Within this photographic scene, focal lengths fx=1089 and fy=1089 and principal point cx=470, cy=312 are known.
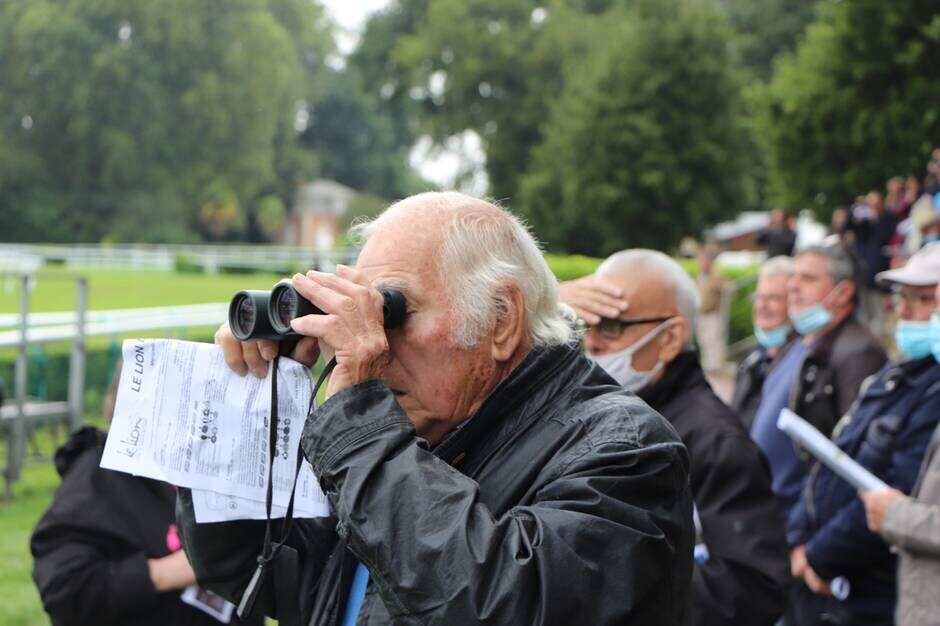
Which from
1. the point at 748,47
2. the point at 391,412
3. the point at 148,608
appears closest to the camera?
the point at 391,412

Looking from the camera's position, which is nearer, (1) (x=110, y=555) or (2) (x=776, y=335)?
(1) (x=110, y=555)

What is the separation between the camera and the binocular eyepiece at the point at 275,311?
1.94 meters

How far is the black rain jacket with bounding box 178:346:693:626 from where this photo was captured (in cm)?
174

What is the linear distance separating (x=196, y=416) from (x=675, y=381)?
184 centimetres

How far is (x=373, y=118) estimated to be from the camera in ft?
269

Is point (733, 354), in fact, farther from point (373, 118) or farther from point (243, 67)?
point (373, 118)

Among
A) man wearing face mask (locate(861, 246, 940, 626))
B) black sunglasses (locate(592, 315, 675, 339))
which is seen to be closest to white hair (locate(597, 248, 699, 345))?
black sunglasses (locate(592, 315, 675, 339))

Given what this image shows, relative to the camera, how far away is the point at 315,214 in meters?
83.6

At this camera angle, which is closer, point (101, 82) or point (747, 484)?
point (747, 484)

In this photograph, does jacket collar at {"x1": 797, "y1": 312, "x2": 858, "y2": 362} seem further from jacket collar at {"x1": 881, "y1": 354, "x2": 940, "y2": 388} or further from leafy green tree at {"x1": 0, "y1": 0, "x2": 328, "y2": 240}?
leafy green tree at {"x1": 0, "y1": 0, "x2": 328, "y2": 240}

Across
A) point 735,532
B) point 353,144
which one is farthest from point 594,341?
point 353,144

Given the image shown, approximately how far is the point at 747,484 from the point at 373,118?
265 feet

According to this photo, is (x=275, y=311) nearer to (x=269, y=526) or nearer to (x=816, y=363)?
(x=269, y=526)

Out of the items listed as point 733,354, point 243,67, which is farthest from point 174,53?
point 733,354
